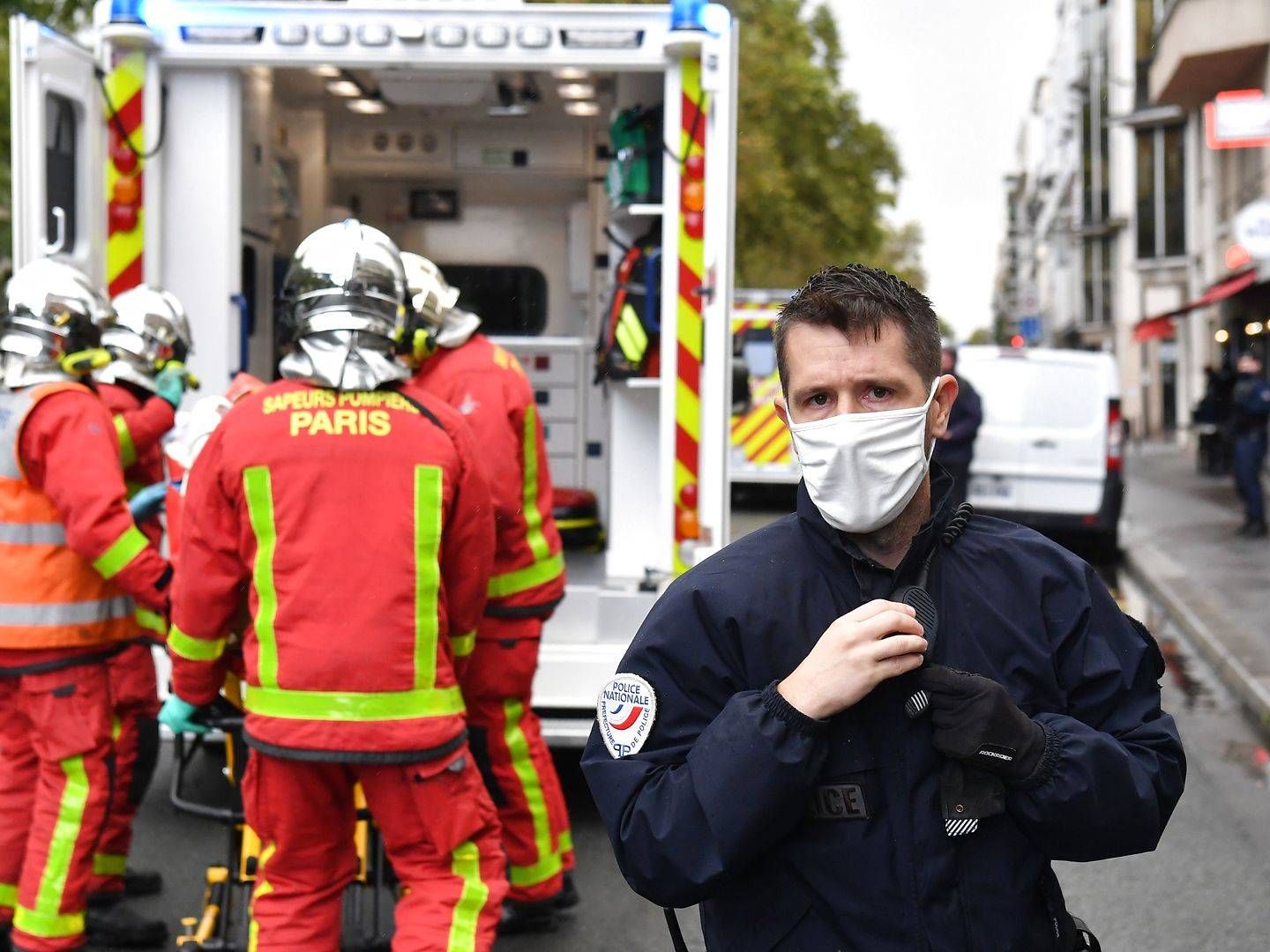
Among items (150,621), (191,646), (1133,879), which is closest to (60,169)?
(150,621)

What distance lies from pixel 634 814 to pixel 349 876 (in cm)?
215

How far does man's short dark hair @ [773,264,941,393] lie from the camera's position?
2.18 m

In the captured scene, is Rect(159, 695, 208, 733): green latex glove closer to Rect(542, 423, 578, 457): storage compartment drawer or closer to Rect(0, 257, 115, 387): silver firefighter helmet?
Rect(0, 257, 115, 387): silver firefighter helmet

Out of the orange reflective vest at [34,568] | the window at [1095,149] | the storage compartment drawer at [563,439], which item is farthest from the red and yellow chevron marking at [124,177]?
the window at [1095,149]

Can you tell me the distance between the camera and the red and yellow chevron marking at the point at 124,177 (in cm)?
618

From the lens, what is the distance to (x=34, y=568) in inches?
191

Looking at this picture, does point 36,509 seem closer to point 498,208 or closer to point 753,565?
point 753,565

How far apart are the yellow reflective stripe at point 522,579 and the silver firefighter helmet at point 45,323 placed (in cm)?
139

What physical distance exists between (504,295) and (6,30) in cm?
1265

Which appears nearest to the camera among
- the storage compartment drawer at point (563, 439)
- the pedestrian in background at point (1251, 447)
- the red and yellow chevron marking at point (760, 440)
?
the storage compartment drawer at point (563, 439)

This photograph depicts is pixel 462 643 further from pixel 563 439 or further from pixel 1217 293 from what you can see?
pixel 1217 293

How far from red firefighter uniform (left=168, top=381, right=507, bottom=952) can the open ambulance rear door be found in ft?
6.83

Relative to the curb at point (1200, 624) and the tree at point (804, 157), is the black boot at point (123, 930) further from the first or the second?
the tree at point (804, 157)

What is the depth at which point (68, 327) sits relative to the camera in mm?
4961
